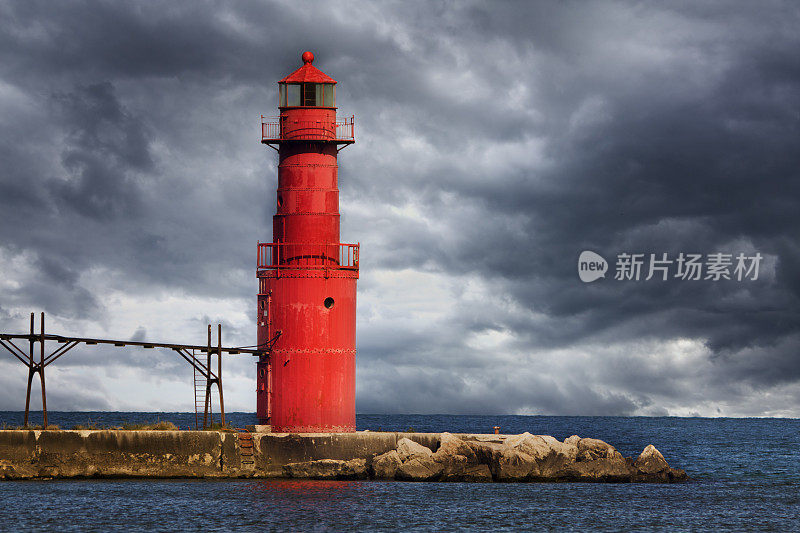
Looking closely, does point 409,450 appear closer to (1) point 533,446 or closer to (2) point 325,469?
(2) point 325,469

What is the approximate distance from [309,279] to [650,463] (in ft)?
54.7

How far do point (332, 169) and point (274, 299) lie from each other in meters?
5.67

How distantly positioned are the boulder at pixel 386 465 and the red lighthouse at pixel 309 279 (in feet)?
7.48

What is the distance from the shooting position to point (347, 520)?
105ft

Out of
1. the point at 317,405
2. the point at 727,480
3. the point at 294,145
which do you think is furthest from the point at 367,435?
the point at 727,480

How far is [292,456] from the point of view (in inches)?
1547

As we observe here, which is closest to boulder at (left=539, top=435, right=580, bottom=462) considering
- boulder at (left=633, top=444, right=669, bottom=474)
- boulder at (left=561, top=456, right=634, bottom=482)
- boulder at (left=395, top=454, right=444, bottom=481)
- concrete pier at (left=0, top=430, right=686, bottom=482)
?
concrete pier at (left=0, top=430, right=686, bottom=482)

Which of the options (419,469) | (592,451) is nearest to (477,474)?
(419,469)

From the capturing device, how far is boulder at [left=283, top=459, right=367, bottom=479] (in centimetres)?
3912

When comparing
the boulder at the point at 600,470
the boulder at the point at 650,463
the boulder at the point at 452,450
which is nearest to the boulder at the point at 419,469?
the boulder at the point at 452,450

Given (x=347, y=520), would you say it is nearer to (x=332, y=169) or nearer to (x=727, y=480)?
(x=332, y=169)

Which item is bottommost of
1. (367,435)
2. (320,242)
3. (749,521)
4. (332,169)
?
(749,521)

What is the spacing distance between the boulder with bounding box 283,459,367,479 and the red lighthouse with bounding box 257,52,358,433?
195 centimetres

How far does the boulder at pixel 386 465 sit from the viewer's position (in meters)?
39.7
